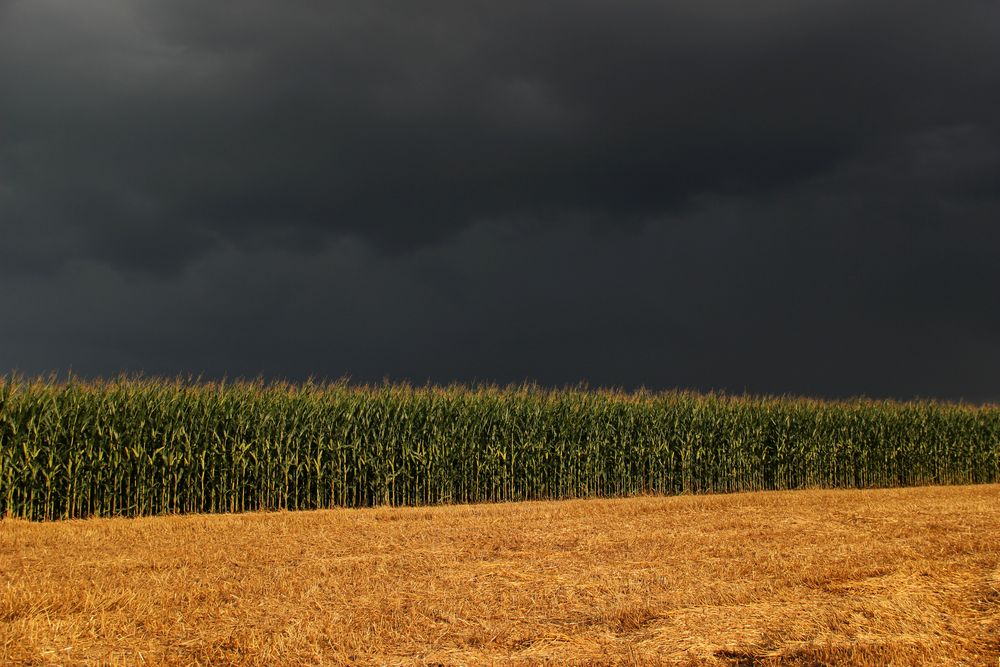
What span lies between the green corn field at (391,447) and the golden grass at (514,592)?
10.1 ft

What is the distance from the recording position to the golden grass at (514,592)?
690 cm

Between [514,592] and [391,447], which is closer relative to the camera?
[514,592]

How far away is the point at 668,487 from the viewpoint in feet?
76.4

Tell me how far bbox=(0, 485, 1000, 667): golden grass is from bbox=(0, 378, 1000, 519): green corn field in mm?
3085

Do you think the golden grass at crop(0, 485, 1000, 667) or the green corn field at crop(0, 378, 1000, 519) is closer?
the golden grass at crop(0, 485, 1000, 667)

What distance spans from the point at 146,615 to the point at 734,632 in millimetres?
5869

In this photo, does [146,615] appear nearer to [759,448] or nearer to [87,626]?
[87,626]

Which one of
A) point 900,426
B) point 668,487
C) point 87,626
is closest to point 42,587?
point 87,626

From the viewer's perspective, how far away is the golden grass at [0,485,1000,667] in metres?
6.90

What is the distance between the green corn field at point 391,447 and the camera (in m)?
17.5

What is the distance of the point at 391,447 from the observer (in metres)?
20.0

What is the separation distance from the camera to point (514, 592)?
29.0 feet

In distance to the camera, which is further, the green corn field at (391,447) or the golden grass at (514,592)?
the green corn field at (391,447)

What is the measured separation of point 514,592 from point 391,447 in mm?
11496
